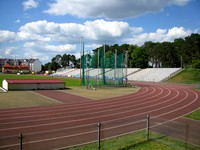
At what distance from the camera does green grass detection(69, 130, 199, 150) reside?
9568 millimetres

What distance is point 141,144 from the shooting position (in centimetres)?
1010

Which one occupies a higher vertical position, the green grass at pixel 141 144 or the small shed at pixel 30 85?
the small shed at pixel 30 85

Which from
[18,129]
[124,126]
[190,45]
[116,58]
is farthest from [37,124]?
[190,45]

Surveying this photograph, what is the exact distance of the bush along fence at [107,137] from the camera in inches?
381

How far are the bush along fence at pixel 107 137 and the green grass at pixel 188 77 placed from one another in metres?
49.9

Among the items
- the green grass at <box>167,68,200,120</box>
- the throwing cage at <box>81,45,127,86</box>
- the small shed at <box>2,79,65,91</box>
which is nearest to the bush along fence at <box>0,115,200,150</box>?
the small shed at <box>2,79,65,91</box>

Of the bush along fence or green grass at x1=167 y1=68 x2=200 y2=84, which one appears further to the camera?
green grass at x1=167 y1=68 x2=200 y2=84

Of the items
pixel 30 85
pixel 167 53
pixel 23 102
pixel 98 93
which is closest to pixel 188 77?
pixel 167 53

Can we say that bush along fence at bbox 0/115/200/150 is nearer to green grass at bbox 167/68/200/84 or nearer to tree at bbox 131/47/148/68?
green grass at bbox 167/68/200/84

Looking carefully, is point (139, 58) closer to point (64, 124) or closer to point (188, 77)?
point (188, 77)

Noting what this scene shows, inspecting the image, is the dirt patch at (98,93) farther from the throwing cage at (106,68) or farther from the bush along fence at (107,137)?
the bush along fence at (107,137)

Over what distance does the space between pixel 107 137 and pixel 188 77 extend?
55583 mm

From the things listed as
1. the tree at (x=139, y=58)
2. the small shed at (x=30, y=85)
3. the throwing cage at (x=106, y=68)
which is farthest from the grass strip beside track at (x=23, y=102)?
the tree at (x=139, y=58)

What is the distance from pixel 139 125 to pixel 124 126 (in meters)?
0.99
